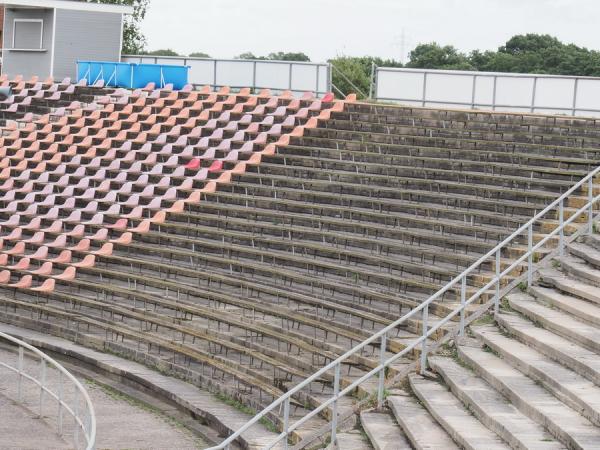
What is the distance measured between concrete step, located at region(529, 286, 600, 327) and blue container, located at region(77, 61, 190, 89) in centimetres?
1796

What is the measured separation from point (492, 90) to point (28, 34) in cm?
1551

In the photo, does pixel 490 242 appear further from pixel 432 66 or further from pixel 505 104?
A: pixel 432 66

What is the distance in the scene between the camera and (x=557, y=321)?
1218 centimetres

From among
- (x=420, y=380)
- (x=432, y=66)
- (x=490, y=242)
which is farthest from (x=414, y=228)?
(x=432, y=66)

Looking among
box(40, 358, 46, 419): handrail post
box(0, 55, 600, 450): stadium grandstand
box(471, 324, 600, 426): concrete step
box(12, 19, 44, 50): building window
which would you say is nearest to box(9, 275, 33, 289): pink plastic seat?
box(0, 55, 600, 450): stadium grandstand

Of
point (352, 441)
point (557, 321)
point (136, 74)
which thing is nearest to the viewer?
point (352, 441)

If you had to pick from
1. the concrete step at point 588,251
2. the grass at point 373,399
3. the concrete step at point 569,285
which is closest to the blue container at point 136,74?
the concrete step at point 588,251

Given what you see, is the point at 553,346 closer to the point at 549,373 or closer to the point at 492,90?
the point at 549,373

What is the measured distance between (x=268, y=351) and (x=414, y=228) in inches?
147

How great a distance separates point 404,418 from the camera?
1087cm

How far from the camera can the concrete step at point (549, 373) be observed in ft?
32.2

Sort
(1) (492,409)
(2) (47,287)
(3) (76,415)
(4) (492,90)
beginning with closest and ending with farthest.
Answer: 1. (1) (492,409)
2. (3) (76,415)
3. (2) (47,287)
4. (4) (492,90)

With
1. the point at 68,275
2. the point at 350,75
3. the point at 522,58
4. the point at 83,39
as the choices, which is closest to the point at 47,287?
the point at 68,275

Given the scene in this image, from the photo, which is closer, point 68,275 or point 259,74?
point 68,275
